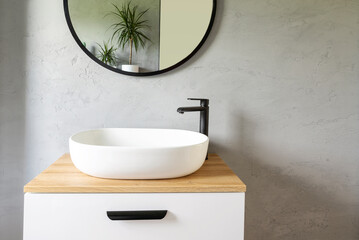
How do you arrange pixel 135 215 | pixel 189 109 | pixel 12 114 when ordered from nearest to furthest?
1. pixel 135 215
2. pixel 189 109
3. pixel 12 114

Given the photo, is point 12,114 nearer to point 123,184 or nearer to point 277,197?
point 123,184

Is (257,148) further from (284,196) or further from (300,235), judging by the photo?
(300,235)

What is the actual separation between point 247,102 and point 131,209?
82 cm

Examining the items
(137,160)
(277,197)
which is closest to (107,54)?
(137,160)

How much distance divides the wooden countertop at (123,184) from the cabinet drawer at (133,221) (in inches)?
0.7

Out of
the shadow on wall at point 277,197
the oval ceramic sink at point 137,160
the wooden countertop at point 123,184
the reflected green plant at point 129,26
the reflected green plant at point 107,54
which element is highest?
the reflected green plant at point 129,26

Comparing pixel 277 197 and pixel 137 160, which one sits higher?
pixel 137 160

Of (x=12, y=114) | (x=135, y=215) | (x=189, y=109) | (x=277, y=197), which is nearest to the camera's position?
(x=135, y=215)

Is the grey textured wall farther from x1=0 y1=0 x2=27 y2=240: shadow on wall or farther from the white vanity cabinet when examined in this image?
the white vanity cabinet

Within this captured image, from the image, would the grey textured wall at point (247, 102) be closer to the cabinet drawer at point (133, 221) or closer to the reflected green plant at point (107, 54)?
the reflected green plant at point (107, 54)

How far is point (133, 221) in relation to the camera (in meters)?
0.84

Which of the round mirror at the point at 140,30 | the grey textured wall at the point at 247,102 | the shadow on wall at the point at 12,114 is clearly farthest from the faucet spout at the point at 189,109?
the shadow on wall at the point at 12,114

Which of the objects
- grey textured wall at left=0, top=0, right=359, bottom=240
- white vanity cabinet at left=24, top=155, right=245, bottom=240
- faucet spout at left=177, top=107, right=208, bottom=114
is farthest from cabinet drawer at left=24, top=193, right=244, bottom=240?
grey textured wall at left=0, top=0, right=359, bottom=240

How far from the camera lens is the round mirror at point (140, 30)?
1.24 meters
